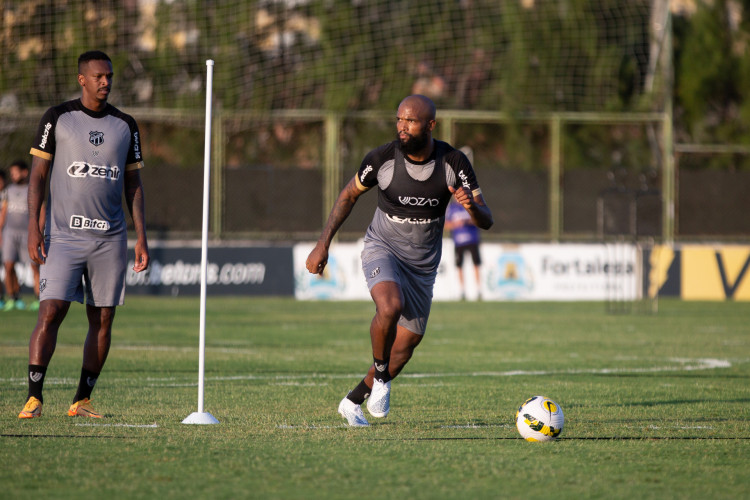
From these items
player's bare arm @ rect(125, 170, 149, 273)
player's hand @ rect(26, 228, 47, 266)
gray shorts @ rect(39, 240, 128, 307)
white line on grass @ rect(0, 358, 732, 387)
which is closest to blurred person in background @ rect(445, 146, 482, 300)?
white line on grass @ rect(0, 358, 732, 387)

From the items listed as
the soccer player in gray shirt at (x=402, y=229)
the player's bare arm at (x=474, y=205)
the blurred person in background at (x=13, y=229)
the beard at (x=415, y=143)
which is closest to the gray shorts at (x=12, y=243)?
the blurred person in background at (x=13, y=229)

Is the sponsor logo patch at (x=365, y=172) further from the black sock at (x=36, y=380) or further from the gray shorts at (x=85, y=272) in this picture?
the black sock at (x=36, y=380)

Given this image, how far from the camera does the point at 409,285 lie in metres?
8.14

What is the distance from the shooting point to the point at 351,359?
12680 mm

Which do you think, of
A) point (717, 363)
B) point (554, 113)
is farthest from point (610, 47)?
point (717, 363)

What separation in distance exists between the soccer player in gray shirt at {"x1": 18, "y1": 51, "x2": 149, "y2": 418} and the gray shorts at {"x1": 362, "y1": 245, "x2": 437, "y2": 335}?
5.05ft

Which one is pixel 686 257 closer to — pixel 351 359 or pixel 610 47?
pixel 610 47

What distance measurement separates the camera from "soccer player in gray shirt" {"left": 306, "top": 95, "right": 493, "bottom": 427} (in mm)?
7738

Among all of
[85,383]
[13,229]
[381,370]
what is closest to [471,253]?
[13,229]

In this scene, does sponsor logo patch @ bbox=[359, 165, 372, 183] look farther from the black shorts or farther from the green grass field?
the black shorts

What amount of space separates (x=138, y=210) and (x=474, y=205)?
232 centimetres

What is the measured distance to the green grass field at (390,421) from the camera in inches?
225

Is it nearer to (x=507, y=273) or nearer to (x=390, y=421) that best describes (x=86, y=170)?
(x=390, y=421)

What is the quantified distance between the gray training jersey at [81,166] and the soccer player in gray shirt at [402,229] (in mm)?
1422
